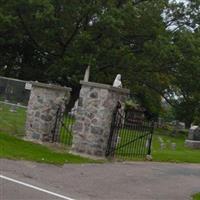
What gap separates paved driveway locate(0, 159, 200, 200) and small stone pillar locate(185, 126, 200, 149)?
13458 mm

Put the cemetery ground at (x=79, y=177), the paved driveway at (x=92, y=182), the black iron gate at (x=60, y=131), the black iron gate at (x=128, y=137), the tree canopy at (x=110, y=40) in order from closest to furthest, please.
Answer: the paved driveway at (x=92, y=182), the cemetery ground at (x=79, y=177), the black iron gate at (x=128, y=137), the black iron gate at (x=60, y=131), the tree canopy at (x=110, y=40)

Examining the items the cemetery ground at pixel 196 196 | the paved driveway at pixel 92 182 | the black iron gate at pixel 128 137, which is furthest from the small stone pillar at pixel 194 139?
the cemetery ground at pixel 196 196

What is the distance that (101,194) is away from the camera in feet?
35.1

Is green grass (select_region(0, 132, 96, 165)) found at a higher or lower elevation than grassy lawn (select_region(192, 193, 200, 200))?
higher

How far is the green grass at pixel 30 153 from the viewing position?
13.6 metres

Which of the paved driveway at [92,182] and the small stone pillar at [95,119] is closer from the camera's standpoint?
the paved driveway at [92,182]

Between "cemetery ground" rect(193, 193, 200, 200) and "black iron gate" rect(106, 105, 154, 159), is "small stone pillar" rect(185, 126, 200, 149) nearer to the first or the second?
"black iron gate" rect(106, 105, 154, 159)

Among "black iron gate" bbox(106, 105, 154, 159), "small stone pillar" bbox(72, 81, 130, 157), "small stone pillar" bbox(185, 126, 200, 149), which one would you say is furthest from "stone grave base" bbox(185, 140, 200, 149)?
"small stone pillar" bbox(72, 81, 130, 157)

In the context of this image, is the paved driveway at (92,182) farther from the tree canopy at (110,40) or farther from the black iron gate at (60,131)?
the tree canopy at (110,40)

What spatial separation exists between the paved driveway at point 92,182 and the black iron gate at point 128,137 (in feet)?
3.36

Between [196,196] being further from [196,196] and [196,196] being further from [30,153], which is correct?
[30,153]

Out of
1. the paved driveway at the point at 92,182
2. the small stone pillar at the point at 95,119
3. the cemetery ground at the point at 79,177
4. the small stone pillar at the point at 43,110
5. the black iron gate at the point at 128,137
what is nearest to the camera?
the paved driveway at the point at 92,182

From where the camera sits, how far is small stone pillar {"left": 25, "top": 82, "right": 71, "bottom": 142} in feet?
57.2

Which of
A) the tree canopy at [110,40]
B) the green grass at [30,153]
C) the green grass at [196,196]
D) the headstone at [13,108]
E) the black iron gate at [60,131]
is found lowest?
the green grass at [196,196]
